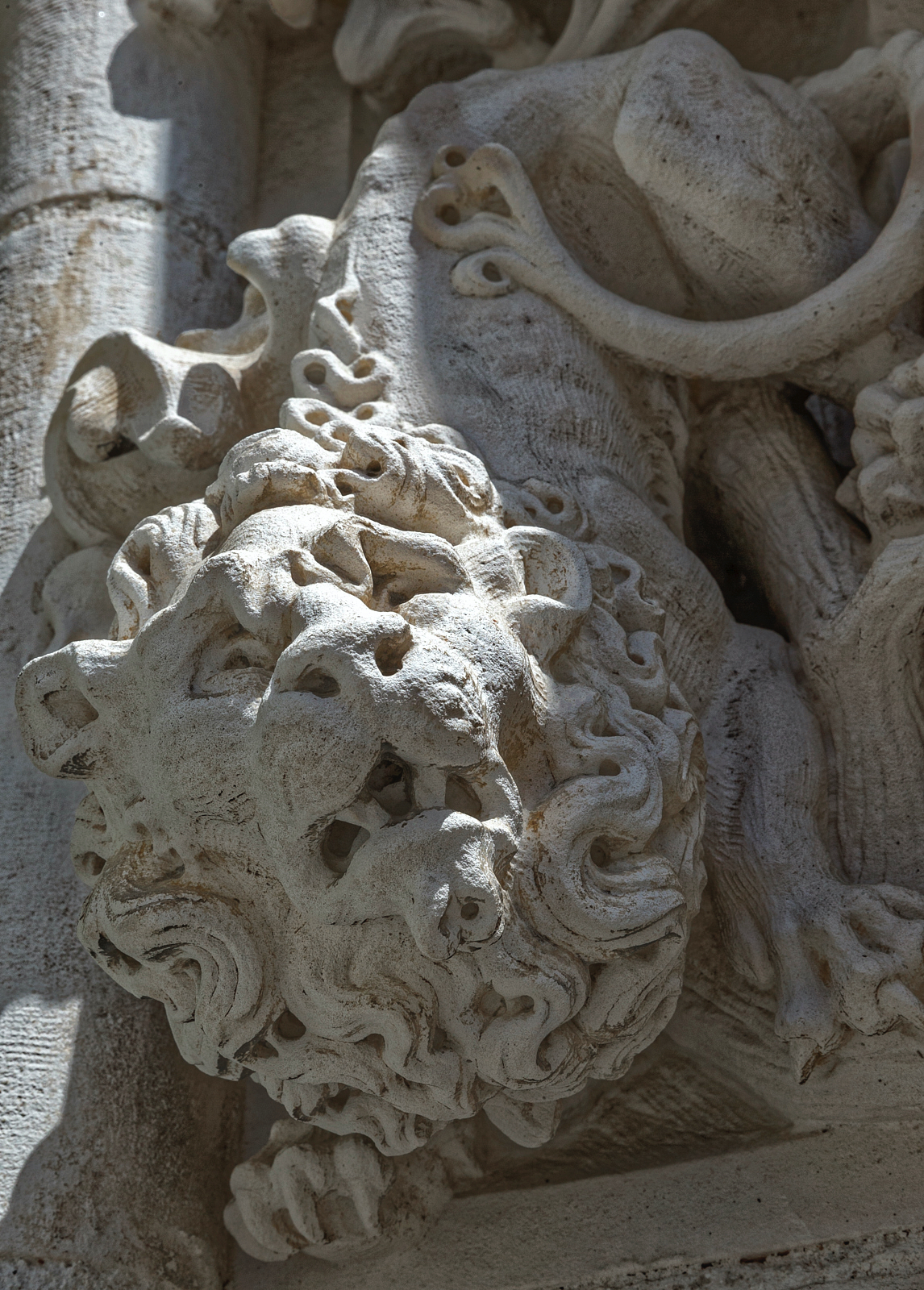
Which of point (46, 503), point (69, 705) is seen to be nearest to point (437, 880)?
point (69, 705)

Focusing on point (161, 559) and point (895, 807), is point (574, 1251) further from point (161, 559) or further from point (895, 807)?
point (161, 559)

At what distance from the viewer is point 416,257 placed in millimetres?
1631

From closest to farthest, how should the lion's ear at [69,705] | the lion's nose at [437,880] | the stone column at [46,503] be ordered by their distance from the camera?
1. the lion's nose at [437,880]
2. the lion's ear at [69,705]
3. the stone column at [46,503]

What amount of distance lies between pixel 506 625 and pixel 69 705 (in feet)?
1.29

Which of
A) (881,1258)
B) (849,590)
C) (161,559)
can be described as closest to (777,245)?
(849,590)

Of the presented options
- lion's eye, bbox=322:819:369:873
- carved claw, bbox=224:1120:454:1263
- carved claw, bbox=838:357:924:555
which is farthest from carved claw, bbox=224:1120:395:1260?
carved claw, bbox=838:357:924:555

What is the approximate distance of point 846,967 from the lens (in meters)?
1.27

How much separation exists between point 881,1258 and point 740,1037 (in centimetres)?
24

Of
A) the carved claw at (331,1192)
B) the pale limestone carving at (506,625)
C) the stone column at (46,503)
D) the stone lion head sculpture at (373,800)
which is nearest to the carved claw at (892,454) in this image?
the pale limestone carving at (506,625)

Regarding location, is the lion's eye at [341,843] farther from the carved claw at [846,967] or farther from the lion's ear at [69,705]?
the carved claw at [846,967]

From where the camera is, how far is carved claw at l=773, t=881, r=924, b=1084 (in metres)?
1.26

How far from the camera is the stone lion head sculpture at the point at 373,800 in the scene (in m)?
1.10

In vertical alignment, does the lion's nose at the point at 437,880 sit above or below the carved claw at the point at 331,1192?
above

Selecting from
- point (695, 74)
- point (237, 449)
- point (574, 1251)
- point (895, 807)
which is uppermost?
point (695, 74)
